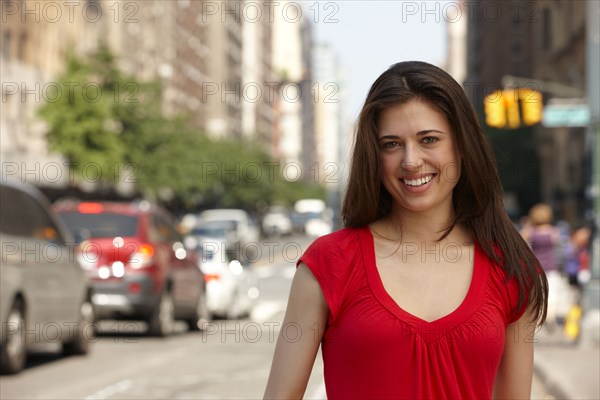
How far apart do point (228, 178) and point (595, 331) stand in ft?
291

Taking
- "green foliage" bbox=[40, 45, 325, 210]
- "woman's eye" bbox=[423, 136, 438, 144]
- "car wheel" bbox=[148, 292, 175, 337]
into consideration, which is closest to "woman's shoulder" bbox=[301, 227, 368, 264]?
"woman's eye" bbox=[423, 136, 438, 144]

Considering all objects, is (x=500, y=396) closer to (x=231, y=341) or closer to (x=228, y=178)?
(x=231, y=341)

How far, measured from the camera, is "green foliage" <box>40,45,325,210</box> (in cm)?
5278

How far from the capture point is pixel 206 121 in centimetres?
12888

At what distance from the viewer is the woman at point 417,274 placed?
10.1 feet

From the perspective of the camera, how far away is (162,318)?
18.7 m

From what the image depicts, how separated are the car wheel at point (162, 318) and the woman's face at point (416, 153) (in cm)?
1531

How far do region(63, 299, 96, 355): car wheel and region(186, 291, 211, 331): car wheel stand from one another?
14.5ft

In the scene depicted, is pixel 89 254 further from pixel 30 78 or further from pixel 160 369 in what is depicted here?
pixel 30 78

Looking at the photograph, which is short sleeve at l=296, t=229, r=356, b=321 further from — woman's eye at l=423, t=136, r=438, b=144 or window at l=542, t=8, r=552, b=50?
window at l=542, t=8, r=552, b=50

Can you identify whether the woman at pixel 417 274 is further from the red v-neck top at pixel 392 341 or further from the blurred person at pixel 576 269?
the blurred person at pixel 576 269

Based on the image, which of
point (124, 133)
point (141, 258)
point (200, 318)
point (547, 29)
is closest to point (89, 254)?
point (141, 258)

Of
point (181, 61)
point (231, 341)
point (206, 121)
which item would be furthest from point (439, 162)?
point (206, 121)

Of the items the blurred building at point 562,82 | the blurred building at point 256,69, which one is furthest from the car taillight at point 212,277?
the blurred building at point 256,69
